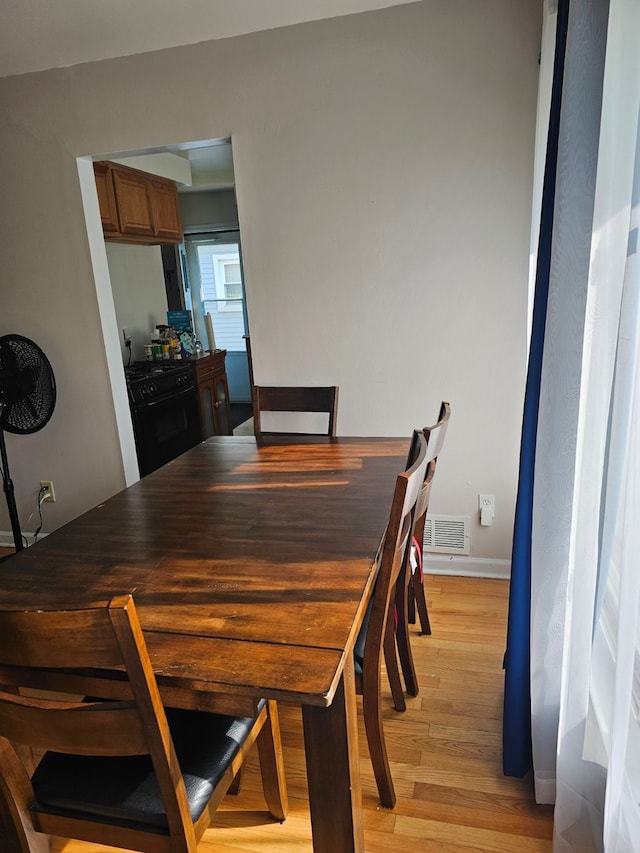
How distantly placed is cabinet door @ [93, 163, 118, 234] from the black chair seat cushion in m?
3.32

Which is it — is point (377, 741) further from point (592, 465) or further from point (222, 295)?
point (222, 295)

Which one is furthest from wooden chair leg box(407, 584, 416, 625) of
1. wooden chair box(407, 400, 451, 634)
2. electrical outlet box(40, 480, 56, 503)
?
electrical outlet box(40, 480, 56, 503)

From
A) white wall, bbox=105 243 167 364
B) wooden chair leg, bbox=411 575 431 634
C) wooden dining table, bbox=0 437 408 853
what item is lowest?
wooden chair leg, bbox=411 575 431 634

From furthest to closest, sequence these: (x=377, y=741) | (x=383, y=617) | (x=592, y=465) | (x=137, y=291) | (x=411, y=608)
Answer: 1. (x=137, y=291)
2. (x=411, y=608)
3. (x=377, y=741)
4. (x=383, y=617)
5. (x=592, y=465)

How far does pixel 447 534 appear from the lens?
2619 millimetres

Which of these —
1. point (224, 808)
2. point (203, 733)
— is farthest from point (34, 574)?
point (224, 808)

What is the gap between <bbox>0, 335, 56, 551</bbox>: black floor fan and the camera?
2.77 m

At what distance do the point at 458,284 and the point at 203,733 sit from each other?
1.95m

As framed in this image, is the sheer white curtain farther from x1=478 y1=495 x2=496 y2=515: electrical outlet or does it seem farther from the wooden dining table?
x1=478 y1=495 x2=496 y2=515: electrical outlet

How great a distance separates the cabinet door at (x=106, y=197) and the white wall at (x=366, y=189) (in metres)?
0.83

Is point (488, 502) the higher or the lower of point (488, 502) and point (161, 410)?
the lower

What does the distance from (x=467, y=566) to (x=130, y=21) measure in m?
2.76

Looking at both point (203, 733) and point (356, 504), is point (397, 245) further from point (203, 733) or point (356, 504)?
point (203, 733)

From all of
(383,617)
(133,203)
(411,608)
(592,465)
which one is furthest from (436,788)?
(133,203)
